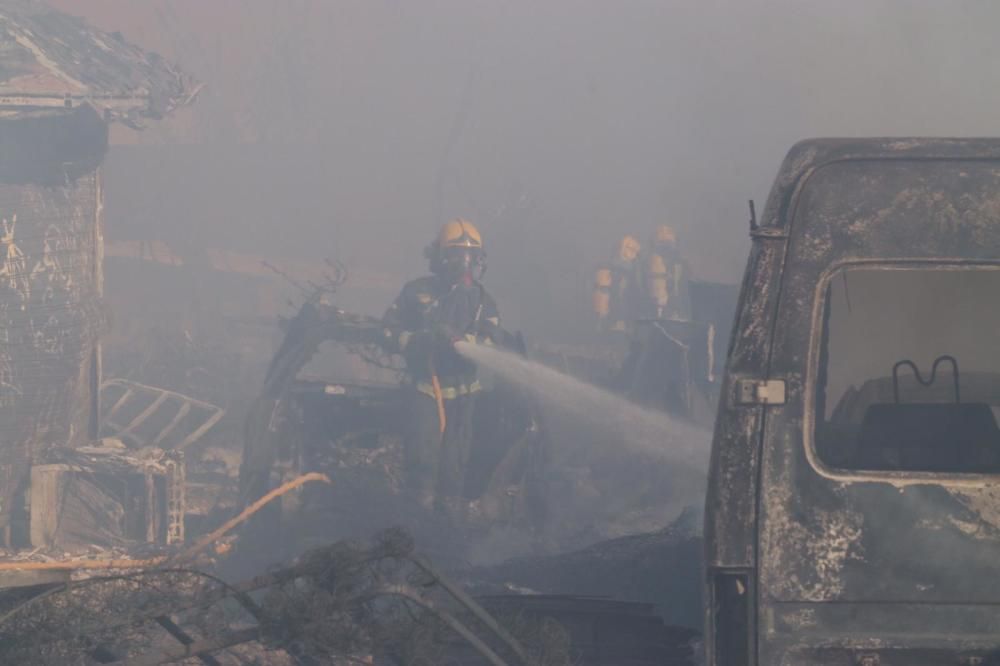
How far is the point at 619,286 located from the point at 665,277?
1.85 m

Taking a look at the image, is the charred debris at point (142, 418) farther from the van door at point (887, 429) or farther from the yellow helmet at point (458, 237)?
the van door at point (887, 429)

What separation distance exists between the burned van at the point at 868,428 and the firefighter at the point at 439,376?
7384 mm

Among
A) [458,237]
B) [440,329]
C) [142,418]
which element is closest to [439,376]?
[440,329]

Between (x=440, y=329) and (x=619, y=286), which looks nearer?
(x=440, y=329)

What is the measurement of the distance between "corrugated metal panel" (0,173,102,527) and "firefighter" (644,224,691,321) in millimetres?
9891

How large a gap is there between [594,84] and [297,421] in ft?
91.2

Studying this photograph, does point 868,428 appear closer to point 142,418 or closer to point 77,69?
point 77,69

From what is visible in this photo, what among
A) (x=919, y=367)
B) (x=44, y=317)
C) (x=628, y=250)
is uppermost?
(x=919, y=367)

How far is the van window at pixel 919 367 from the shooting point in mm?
2686

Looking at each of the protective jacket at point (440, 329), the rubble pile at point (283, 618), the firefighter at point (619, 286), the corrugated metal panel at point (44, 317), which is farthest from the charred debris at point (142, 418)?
the firefighter at point (619, 286)

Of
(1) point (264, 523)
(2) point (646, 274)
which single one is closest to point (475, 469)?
(1) point (264, 523)

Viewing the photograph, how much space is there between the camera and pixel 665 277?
19.0 m

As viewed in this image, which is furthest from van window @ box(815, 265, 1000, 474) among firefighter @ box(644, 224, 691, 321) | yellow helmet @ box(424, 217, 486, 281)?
firefighter @ box(644, 224, 691, 321)

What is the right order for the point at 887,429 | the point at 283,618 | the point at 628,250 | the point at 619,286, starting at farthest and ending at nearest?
the point at 619,286 → the point at 628,250 → the point at 283,618 → the point at 887,429
